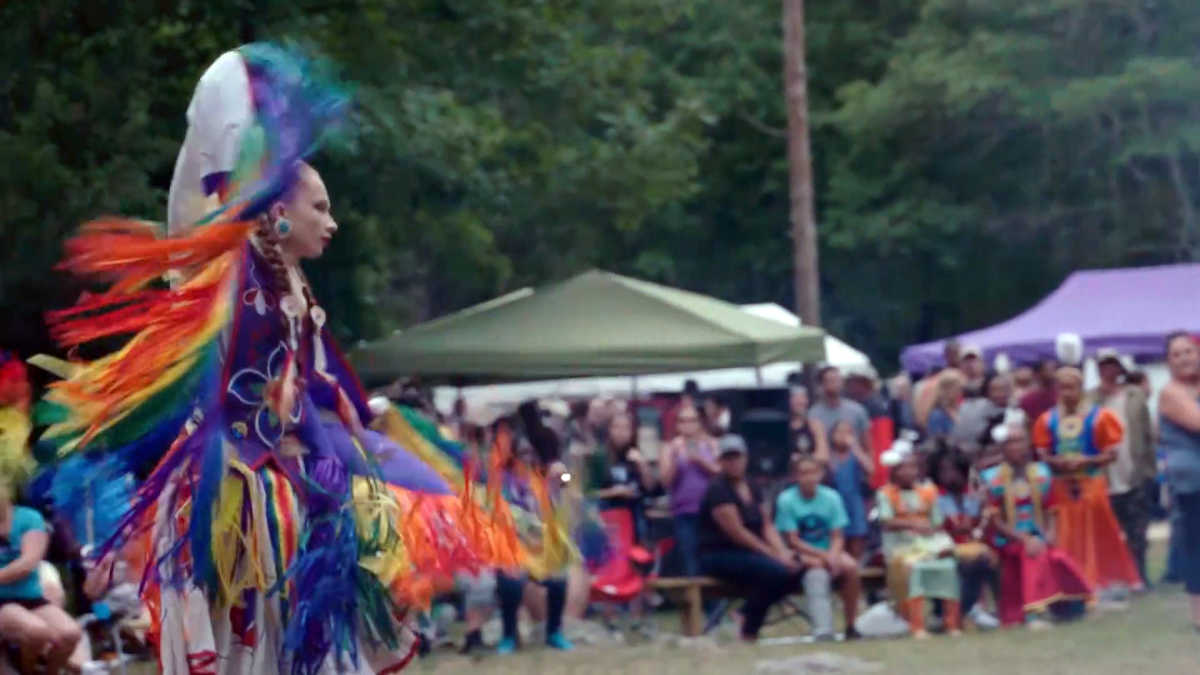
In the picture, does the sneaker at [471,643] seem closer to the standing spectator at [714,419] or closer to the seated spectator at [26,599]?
the seated spectator at [26,599]

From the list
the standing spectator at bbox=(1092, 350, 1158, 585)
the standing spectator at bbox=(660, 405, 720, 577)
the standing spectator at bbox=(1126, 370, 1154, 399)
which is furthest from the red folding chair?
the standing spectator at bbox=(1126, 370, 1154, 399)

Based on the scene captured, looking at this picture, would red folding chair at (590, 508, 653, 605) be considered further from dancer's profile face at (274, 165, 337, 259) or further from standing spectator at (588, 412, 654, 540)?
dancer's profile face at (274, 165, 337, 259)

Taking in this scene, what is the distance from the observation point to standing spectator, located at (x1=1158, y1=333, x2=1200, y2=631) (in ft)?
36.3

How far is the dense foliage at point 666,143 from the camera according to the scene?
1459 cm

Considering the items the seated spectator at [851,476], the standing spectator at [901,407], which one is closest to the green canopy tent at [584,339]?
the seated spectator at [851,476]

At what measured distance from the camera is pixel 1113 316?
23.8m

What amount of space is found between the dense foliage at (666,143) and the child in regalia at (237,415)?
888 centimetres

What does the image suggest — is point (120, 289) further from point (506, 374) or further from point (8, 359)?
point (506, 374)

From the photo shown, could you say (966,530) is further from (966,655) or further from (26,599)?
(26,599)

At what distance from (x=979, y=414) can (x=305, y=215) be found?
10672mm

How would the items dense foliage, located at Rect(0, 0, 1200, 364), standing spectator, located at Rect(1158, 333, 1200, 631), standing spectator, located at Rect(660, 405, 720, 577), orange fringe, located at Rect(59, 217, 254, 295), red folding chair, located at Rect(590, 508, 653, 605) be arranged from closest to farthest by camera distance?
orange fringe, located at Rect(59, 217, 254, 295), standing spectator, located at Rect(1158, 333, 1200, 631), red folding chair, located at Rect(590, 508, 653, 605), standing spectator, located at Rect(660, 405, 720, 577), dense foliage, located at Rect(0, 0, 1200, 364)

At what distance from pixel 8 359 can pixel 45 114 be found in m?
7.14

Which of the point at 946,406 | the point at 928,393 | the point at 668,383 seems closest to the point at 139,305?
the point at 946,406

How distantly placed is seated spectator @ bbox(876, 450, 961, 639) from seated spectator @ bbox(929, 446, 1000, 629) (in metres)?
0.08
